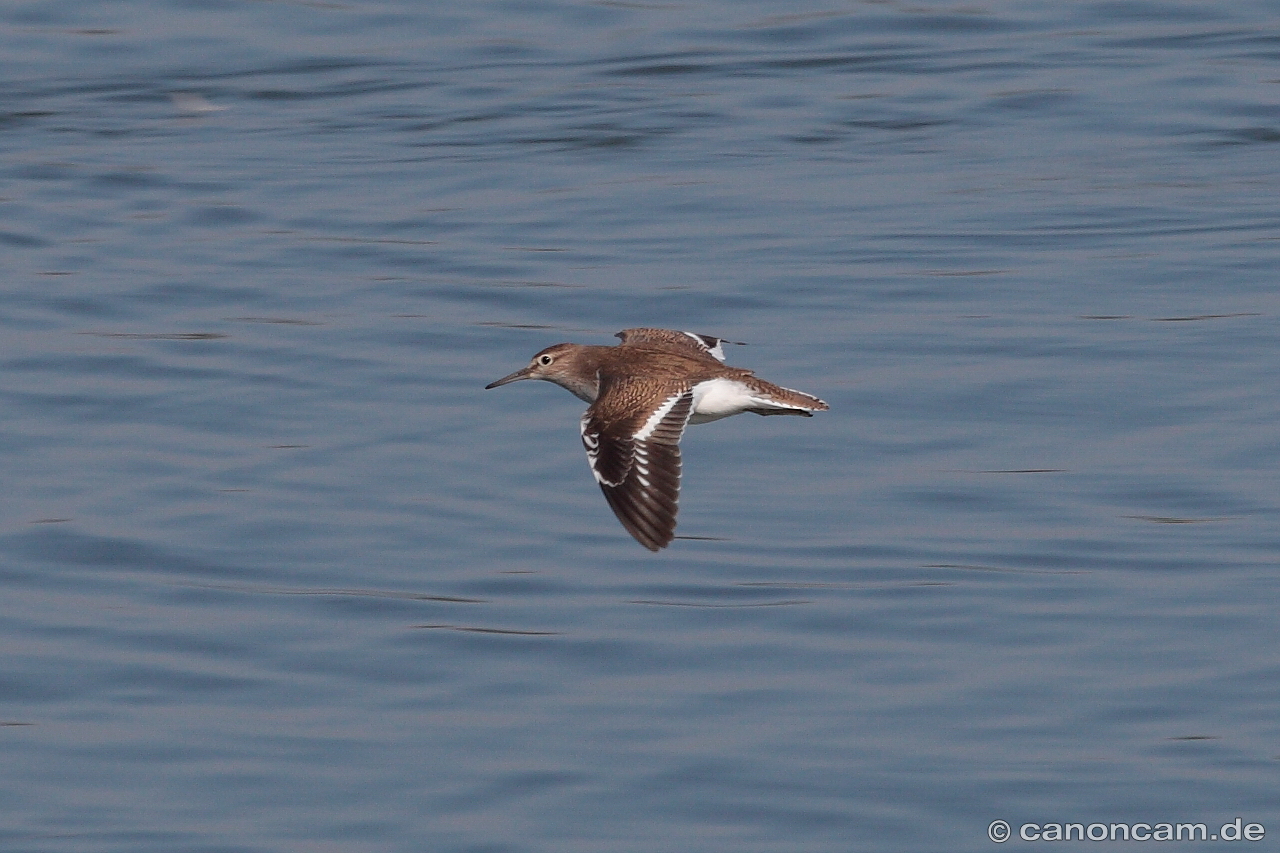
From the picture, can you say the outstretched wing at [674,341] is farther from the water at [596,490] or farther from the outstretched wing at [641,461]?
the outstretched wing at [641,461]

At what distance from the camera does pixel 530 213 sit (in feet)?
52.9

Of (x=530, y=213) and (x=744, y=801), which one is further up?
(x=530, y=213)

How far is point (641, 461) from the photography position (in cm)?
885

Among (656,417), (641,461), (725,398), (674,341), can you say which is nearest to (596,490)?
(674,341)

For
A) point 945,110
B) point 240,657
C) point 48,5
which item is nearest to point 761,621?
point 240,657

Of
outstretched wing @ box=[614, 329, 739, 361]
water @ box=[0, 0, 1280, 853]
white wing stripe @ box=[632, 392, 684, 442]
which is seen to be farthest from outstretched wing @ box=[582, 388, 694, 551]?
outstretched wing @ box=[614, 329, 739, 361]

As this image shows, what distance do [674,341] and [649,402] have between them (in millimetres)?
1674

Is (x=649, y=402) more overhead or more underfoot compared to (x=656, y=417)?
more overhead

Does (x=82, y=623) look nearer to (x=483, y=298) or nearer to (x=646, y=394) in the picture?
(x=646, y=394)

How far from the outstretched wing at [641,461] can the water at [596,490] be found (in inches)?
29.8

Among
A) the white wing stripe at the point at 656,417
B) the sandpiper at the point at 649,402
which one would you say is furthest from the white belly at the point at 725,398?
the white wing stripe at the point at 656,417

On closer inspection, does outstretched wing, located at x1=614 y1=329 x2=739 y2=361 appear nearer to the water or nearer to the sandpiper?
the sandpiper

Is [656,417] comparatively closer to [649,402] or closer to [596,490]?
[649,402]

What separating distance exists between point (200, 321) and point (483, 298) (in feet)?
5.55
